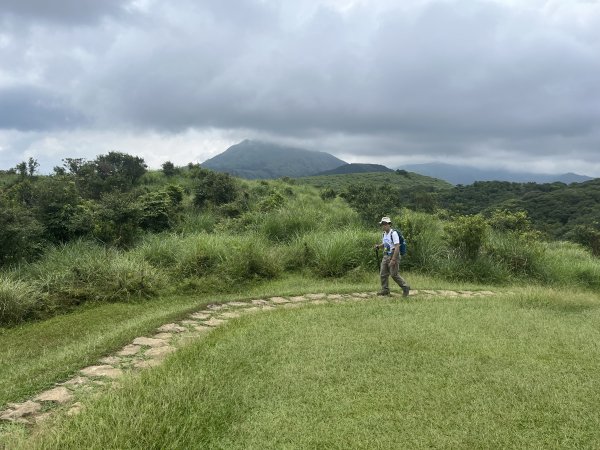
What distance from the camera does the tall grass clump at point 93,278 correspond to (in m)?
8.23

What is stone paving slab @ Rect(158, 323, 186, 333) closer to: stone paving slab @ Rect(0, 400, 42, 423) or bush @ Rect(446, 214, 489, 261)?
stone paving slab @ Rect(0, 400, 42, 423)

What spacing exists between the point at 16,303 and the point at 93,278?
152 cm

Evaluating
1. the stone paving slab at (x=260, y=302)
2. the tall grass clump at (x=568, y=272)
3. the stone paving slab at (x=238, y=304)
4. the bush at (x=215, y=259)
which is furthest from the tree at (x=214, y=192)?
the tall grass clump at (x=568, y=272)

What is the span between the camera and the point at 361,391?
426 centimetres

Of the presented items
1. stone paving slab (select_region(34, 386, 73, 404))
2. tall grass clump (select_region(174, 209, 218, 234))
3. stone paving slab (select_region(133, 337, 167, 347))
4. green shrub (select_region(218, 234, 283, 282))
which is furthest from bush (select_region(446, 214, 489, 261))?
stone paving slab (select_region(34, 386, 73, 404))

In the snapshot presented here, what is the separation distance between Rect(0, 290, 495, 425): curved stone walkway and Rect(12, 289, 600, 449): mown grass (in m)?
0.39

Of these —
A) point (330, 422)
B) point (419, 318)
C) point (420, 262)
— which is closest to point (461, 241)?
point (420, 262)

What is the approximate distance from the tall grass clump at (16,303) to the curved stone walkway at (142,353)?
2.75 meters

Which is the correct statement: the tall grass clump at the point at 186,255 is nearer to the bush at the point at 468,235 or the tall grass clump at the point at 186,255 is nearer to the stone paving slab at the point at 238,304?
the stone paving slab at the point at 238,304

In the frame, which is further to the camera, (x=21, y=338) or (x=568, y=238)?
(x=568, y=238)

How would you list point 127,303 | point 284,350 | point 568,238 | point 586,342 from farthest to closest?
point 568,238 → point 127,303 → point 586,342 → point 284,350

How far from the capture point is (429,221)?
13.5 metres

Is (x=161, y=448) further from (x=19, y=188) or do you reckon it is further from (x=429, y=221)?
(x=19, y=188)

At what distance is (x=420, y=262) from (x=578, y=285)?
14.4ft
